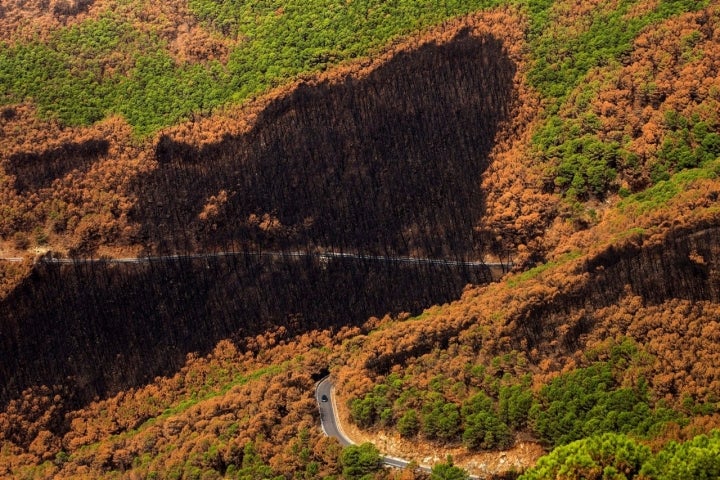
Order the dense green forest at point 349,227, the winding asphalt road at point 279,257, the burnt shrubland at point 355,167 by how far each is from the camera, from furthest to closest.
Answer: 1. the burnt shrubland at point 355,167
2. the winding asphalt road at point 279,257
3. the dense green forest at point 349,227

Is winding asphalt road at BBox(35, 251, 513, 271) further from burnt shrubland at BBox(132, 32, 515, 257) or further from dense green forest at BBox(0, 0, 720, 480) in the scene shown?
burnt shrubland at BBox(132, 32, 515, 257)

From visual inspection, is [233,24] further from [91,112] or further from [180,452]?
[180,452]

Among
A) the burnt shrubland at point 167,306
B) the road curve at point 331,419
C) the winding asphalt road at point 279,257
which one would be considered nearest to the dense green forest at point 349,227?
the burnt shrubland at point 167,306

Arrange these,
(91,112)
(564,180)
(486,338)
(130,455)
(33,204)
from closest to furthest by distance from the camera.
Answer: (486,338)
(130,455)
(564,180)
(33,204)
(91,112)

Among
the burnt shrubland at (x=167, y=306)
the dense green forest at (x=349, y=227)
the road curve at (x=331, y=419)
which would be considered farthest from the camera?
the burnt shrubland at (x=167, y=306)

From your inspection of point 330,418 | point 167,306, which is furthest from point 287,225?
point 330,418

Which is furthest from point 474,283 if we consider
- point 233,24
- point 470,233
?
point 233,24

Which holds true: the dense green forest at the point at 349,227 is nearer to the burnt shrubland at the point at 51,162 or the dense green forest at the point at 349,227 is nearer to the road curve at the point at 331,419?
the burnt shrubland at the point at 51,162

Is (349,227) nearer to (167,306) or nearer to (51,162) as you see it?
(167,306)
